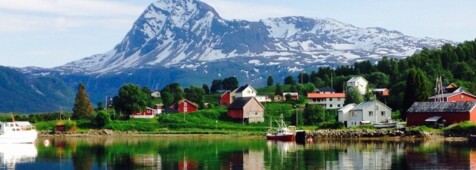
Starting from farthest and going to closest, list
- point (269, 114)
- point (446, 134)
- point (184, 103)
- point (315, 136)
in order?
point (184, 103)
point (269, 114)
point (315, 136)
point (446, 134)

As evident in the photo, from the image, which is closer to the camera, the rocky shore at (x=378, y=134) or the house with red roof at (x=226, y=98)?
the rocky shore at (x=378, y=134)

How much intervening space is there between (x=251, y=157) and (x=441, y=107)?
3480 cm

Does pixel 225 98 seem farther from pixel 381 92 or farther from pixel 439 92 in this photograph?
pixel 439 92

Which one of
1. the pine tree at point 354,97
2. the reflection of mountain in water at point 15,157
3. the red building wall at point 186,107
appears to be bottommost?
the reflection of mountain in water at point 15,157

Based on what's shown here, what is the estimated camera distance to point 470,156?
190 feet

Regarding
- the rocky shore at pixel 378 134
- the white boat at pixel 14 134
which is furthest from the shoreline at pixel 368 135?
the white boat at pixel 14 134

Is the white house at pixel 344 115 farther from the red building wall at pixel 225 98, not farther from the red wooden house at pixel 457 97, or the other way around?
the red building wall at pixel 225 98

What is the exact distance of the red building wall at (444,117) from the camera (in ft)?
285

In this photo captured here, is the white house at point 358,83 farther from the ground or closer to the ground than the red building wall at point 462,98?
farther from the ground

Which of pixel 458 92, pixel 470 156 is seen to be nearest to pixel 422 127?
pixel 458 92

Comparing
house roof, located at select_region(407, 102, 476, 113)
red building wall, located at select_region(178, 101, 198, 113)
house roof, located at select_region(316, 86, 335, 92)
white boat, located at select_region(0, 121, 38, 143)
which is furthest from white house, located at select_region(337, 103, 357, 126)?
white boat, located at select_region(0, 121, 38, 143)

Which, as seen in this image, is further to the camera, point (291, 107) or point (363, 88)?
point (363, 88)

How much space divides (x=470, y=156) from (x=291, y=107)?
65.3 m

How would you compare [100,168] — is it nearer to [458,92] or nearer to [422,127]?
[422,127]
